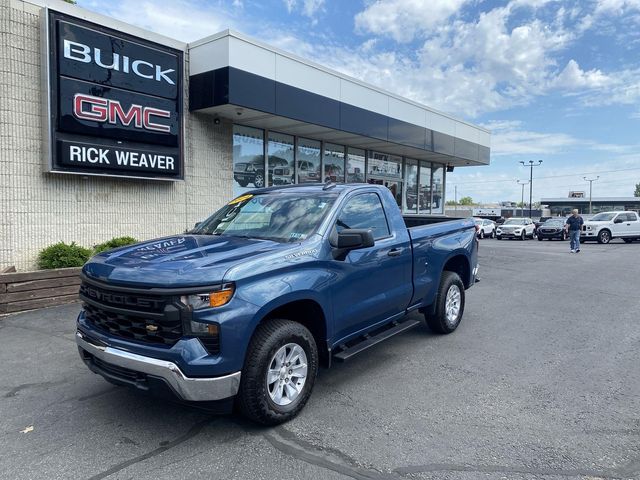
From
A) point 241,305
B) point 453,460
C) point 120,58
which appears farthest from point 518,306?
point 120,58

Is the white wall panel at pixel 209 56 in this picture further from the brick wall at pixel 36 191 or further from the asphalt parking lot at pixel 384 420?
the asphalt parking lot at pixel 384 420

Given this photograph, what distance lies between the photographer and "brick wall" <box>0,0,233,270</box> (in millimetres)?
7797

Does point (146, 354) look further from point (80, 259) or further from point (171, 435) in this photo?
point (80, 259)

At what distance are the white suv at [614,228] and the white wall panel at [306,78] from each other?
69.8 feet

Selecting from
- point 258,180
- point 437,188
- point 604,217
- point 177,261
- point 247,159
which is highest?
point 247,159

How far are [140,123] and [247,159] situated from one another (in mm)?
3492

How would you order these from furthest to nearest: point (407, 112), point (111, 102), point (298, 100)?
point (407, 112) → point (298, 100) → point (111, 102)

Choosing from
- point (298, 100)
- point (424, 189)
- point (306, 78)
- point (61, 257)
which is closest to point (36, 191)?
point (61, 257)

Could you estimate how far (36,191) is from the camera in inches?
323

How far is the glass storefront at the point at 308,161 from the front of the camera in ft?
45.5

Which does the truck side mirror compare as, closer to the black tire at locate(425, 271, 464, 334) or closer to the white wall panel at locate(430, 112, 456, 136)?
the black tire at locate(425, 271, 464, 334)

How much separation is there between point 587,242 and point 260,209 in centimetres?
2852

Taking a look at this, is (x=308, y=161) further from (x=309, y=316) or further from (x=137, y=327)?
Result: (x=137, y=327)

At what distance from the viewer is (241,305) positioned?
10.6 ft
